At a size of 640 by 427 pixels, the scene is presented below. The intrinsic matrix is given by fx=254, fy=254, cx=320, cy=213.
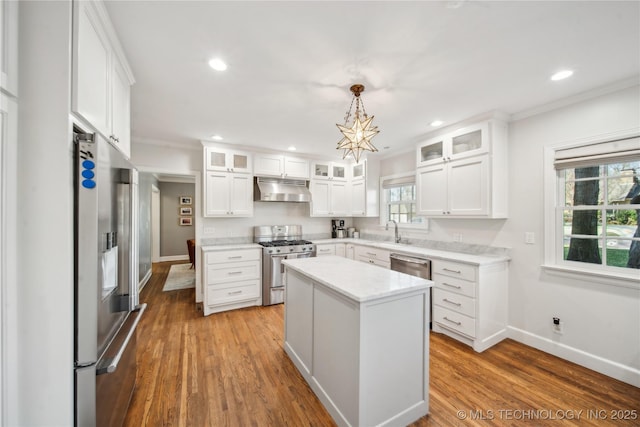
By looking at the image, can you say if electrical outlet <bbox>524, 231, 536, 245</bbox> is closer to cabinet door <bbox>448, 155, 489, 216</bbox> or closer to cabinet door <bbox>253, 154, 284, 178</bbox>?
cabinet door <bbox>448, 155, 489, 216</bbox>

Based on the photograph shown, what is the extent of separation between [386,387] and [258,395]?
39.5 inches

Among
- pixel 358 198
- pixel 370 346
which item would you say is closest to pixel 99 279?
pixel 370 346

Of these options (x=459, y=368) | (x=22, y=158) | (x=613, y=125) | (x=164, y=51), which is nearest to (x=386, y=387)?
(x=459, y=368)

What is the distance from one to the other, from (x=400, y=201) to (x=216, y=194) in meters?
3.06

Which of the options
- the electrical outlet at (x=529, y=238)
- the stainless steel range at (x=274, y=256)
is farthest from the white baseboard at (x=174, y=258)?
the electrical outlet at (x=529, y=238)

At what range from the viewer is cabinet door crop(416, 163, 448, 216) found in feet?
10.5

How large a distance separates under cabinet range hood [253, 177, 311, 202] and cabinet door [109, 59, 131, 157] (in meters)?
2.31

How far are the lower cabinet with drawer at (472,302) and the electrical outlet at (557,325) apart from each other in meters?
0.41

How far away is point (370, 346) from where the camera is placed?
153 centimetres

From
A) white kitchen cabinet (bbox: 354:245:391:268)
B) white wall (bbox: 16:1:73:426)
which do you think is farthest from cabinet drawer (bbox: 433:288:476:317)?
white wall (bbox: 16:1:73:426)

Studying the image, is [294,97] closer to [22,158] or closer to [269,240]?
[22,158]

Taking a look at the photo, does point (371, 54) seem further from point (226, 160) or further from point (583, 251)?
point (226, 160)

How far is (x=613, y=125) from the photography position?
7.27 ft

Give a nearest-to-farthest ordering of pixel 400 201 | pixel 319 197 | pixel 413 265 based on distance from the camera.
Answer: pixel 413 265 → pixel 400 201 → pixel 319 197
